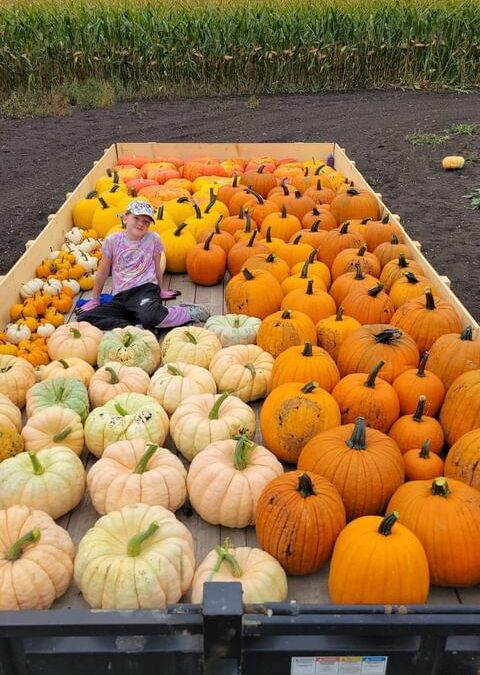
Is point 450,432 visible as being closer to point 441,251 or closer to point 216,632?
point 216,632

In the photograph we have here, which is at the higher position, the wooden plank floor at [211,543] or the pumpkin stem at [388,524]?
the pumpkin stem at [388,524]

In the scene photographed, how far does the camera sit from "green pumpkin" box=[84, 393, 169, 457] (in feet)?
9.39

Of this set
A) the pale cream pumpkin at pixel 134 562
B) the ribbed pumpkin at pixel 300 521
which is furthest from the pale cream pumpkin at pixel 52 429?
the ribbed pumpkin at pixel 300 521

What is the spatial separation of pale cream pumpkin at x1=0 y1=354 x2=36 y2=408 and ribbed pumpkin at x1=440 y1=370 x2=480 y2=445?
2.14 meters

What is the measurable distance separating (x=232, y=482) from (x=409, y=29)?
42.6 feet

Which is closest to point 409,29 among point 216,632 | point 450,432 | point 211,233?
point 211,233

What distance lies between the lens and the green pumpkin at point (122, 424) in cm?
286

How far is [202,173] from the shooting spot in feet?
22.1

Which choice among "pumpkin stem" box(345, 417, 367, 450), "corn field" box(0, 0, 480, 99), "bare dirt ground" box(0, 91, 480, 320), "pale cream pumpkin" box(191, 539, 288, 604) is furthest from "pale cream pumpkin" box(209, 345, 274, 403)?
"corn field" box(0, 0, 480, 99)

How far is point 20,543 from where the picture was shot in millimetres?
2102

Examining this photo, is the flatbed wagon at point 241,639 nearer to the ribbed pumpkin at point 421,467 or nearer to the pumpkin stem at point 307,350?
the ribbed pumpkin at point 421,467

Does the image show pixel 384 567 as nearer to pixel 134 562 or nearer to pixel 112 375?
pixel 134 562

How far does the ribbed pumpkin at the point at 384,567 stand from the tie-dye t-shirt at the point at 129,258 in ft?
8.94

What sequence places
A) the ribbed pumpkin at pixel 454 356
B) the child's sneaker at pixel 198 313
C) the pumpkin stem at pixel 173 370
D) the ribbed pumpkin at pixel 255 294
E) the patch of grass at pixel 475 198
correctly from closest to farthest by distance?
the ribbed pumpkin at pixel 454 356 → the pumpkin stem at pixel 173 370 → the ribbed pumpkin at pixel 255 294 → the child's sneaker at pixel 198 313 → the patch of grass at pixel 475 198
